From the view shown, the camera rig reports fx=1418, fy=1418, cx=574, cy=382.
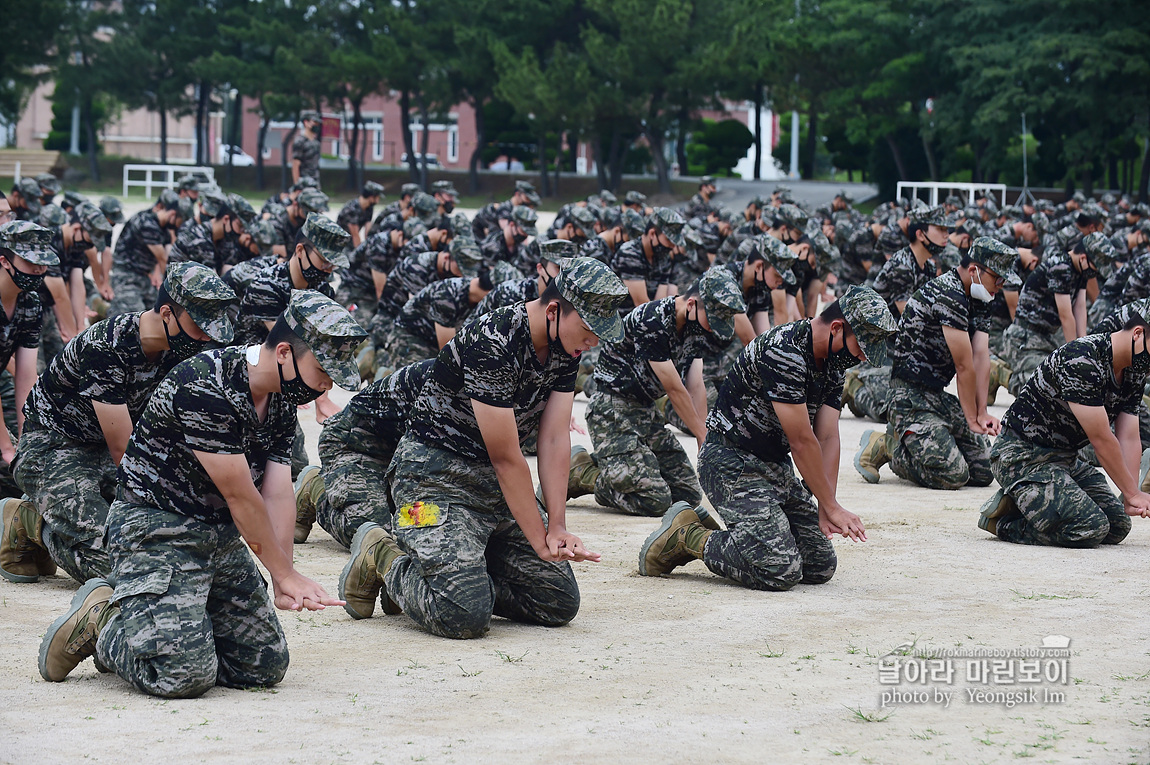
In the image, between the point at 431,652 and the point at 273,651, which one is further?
the point at 431,652

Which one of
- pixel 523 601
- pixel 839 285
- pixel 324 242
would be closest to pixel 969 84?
pixel 839 285

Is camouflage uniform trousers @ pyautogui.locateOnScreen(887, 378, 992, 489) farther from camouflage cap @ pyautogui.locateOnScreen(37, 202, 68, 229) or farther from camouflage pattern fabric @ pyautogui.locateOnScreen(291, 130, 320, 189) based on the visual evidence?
camouflage pattern fabric @ pyautogui.locateOnScreen(291, 130, 320, 189)

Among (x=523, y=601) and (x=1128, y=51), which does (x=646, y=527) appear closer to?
(x=523, y=601)

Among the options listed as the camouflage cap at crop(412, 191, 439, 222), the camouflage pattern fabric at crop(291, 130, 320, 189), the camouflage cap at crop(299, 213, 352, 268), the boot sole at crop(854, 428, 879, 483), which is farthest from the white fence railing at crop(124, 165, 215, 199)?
the boot sole at crop(854, 428, 879, 483)

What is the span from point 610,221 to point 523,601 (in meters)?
13.2

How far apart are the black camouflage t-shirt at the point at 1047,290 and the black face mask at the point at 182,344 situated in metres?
9.46

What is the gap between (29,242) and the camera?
26.3 feet

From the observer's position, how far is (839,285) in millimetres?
19703

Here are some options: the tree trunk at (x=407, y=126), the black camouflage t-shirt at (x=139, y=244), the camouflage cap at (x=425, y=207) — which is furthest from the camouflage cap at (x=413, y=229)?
the tree trunk at (x=407, y=126)

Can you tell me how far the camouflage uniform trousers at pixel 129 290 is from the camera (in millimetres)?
16828

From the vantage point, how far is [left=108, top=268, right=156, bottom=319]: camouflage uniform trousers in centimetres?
1683

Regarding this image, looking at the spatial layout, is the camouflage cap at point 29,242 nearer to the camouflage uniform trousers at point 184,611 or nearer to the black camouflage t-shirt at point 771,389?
the camouflage uniform trousers at point 184,611

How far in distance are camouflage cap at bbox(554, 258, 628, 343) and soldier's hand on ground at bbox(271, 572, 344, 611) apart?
1.60m

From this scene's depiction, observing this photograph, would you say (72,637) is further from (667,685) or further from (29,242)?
(29,242)
